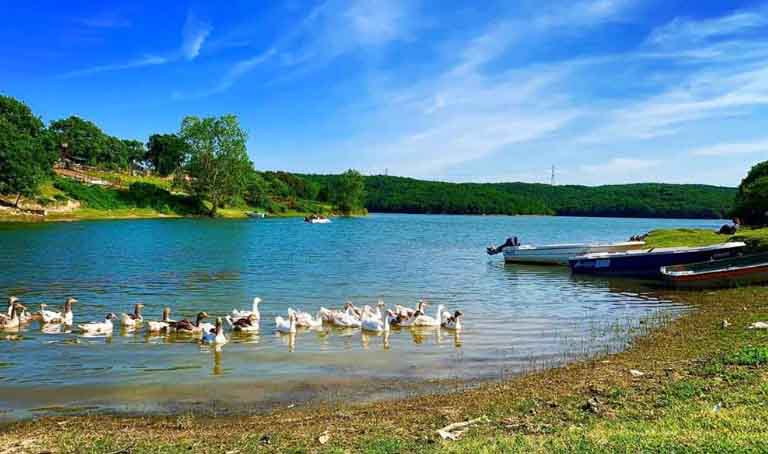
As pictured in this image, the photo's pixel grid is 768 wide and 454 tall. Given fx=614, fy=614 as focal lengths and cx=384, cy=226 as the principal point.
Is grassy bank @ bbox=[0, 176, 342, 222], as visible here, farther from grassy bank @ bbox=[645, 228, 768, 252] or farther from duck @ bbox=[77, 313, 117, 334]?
grassy bank @ bbox=[645, 228, 768, 252]

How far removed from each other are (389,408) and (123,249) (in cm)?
4113

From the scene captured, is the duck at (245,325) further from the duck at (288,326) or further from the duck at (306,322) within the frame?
the duck at (306,322)

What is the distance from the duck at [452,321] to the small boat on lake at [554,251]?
22716 millimetres

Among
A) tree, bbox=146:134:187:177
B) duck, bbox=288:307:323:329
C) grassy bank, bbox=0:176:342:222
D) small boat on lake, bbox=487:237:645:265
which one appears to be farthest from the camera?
tree, bbox=146:134:187:177

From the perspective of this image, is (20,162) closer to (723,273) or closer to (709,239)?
(709,239)

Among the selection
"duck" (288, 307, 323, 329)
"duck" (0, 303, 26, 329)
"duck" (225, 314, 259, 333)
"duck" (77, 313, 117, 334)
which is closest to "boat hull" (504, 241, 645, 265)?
"duck" (288, 307, 323, 329)

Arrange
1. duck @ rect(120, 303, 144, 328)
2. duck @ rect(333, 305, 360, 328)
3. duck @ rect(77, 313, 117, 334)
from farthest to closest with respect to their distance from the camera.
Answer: duck @ rect(333, 305, 360, 328), duck @ rect(120, 303, 144, 328), duck @ rect(77, 313, 117, 334)

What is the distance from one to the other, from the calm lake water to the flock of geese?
0.40 m

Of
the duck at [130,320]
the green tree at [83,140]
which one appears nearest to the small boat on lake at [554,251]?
the duck at [130,320]

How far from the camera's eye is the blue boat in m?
30.9

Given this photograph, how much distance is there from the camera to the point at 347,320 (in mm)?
19719

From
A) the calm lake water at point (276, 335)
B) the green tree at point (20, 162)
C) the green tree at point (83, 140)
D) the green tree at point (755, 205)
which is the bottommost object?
the calm lake water at point (276, 335)

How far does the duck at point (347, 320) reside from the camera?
1959 centimetres

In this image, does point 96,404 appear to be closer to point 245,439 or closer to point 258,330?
point 245,439
